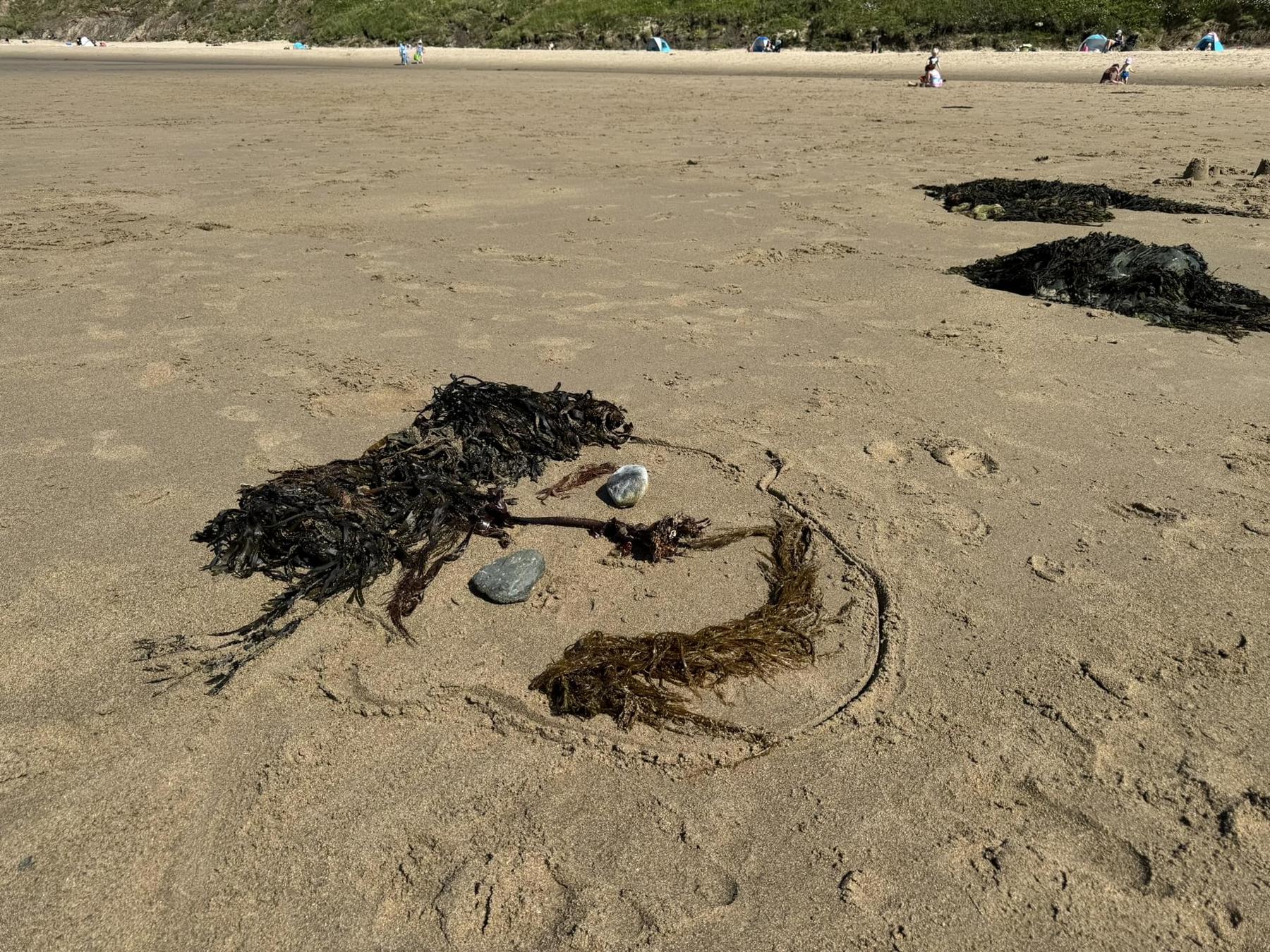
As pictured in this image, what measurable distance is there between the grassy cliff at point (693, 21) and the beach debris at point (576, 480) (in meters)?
26.5

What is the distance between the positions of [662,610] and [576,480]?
0.80m

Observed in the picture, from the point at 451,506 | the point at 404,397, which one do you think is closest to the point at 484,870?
the point at 451,506

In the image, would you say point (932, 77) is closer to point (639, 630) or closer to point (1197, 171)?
point (1197, 171)

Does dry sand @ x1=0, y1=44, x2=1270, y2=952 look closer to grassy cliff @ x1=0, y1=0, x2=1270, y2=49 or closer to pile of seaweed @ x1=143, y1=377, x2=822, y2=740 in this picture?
pile of seaweed @ x1=143, y1=377, x2=822, y2=740

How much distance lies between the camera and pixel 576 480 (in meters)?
3.16

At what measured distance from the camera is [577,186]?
752 cm

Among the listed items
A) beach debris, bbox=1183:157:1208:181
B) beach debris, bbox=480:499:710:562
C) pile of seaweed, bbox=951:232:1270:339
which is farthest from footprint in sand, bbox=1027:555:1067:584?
beach debris, bbox=1183:157:1208:181

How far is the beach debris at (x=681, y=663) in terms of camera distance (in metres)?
2.14

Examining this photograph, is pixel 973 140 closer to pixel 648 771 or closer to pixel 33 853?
pixel 648 771

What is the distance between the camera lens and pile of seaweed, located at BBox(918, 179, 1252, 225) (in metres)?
6.45

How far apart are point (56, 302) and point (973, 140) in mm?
9157

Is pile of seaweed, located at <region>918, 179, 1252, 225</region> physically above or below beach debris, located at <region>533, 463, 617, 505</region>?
above

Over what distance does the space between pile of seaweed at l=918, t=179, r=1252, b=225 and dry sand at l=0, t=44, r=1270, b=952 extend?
20cm

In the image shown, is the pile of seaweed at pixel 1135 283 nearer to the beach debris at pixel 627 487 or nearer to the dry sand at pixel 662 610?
the dry sand at pixel 662 610
